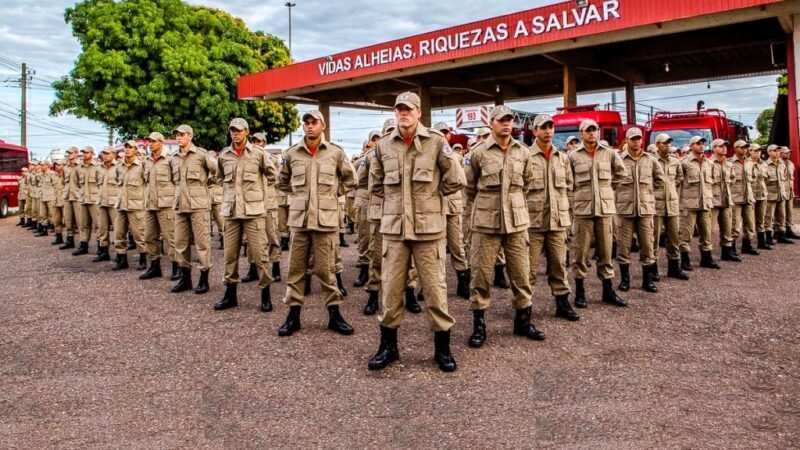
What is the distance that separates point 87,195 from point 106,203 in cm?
138

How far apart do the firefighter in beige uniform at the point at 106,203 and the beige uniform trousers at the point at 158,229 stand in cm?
192

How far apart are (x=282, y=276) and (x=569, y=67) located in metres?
14.5

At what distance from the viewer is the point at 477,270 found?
208 inches

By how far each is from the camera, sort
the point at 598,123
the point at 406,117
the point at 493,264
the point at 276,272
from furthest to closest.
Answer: the point at 598,123 → the point at 276,272 → the point at 493,264 → the point at 406,117

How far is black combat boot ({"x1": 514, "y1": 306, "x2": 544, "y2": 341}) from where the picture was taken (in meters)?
5.36

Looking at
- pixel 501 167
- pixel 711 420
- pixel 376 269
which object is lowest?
pixel 711 420

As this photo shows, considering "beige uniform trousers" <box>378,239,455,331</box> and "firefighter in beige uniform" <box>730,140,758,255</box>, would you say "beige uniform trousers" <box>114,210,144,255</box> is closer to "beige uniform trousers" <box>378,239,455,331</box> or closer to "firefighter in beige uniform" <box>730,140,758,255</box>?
"beige uniform trousers" <box>378,239,455,331</box>

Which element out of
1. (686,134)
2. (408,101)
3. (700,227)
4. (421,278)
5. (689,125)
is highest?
(689,125)

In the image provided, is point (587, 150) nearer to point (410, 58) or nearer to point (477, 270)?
point (477, 270)

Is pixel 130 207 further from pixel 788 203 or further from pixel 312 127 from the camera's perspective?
pixel 788 203

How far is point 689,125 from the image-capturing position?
14.6 metres

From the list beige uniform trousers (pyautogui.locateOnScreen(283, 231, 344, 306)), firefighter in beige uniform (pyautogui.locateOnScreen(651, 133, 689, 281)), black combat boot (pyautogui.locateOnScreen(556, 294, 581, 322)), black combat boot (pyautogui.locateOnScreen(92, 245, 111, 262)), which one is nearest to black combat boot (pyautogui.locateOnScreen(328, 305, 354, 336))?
beige uniform trousers (pyautogui.locateOnScreen(283, 231, 344, 306))

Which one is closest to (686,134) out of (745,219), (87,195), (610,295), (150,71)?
(745,219)

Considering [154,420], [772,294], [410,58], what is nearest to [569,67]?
[410,58]
